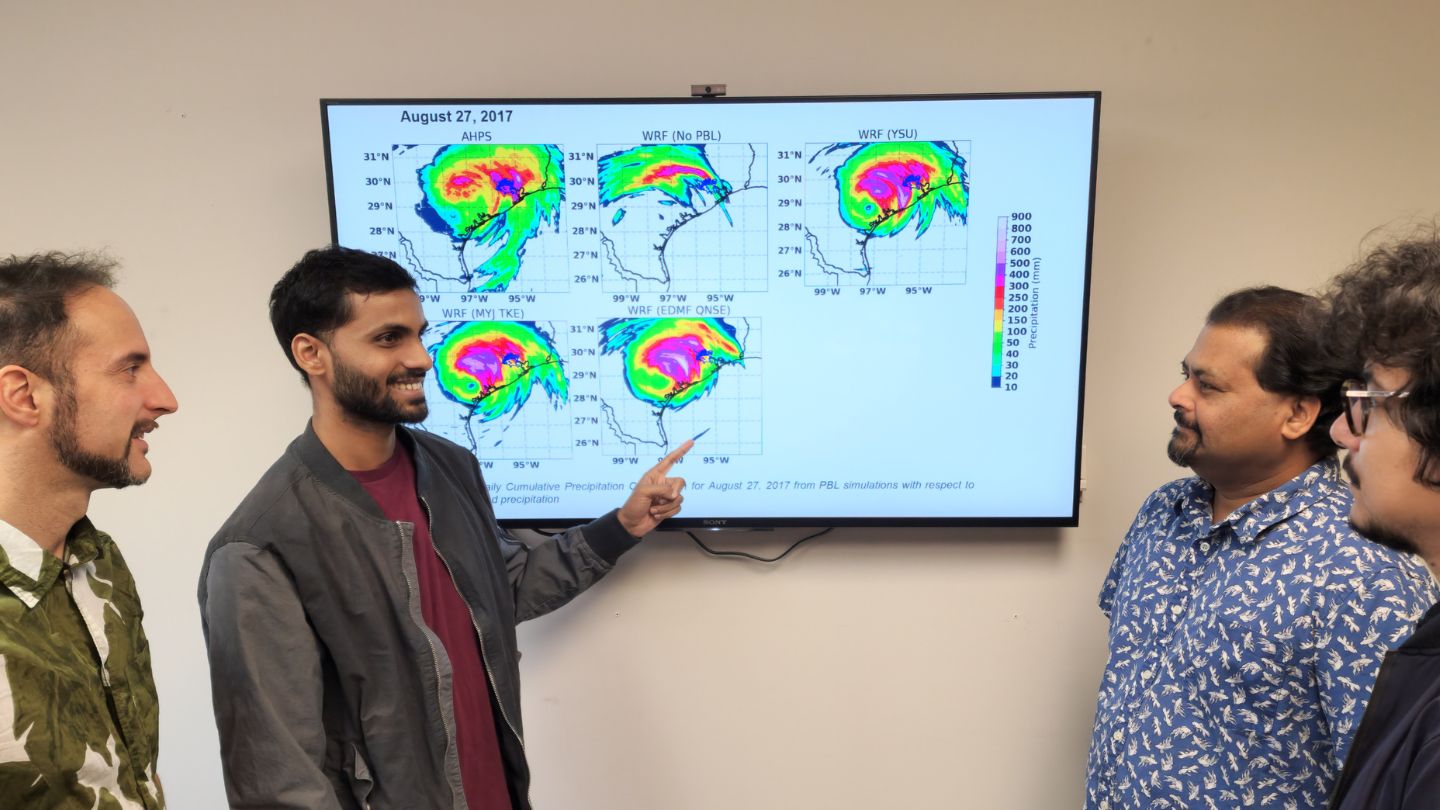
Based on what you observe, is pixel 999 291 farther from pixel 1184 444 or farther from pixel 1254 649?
pixel 1254 649

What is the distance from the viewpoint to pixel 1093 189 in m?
1.97

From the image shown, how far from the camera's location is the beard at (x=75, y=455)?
1208mm

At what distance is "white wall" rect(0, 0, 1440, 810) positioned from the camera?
207 centimetres

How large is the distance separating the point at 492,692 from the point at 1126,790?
1.22 metres

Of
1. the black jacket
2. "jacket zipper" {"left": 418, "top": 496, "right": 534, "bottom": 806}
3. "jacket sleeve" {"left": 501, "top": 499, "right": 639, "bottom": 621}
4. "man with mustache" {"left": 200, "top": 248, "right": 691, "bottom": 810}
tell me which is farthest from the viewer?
"jacket sleeve" {"left": 501, "top": 499, "right": 639, "bottom": 621}

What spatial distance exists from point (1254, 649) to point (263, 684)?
1.61 m

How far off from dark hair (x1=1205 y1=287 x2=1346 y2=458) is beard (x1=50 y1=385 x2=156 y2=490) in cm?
185

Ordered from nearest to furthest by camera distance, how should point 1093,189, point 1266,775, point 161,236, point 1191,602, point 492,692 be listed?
point 1266,775
point 1191,602
point 492,692
point 1093,189
point 161,236

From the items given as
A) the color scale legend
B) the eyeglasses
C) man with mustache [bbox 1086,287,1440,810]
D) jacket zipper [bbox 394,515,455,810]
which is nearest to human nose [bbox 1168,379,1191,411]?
man with mustache [bbox 1086,287,1440,810]

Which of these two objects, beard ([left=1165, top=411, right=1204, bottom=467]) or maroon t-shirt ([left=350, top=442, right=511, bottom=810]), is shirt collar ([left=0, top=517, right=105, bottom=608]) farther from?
beard ([left=1165, top=411, right=1204, bottom=467])

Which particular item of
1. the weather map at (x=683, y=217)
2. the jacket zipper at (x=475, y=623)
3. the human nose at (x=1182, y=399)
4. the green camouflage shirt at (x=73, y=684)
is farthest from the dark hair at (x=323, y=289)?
the human nose at (x=1182, y=399)

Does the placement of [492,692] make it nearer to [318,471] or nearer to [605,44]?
[318,471]

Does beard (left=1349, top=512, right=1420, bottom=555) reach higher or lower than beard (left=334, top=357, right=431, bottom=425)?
lower

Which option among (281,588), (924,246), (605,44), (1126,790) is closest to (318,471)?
(281,588)
